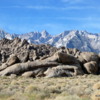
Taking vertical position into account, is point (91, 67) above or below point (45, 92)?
below

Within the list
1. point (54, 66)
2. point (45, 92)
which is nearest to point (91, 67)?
point (54, 66)

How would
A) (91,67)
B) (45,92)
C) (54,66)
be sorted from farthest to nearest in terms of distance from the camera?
(91,67) → (54,66) → (45,92)

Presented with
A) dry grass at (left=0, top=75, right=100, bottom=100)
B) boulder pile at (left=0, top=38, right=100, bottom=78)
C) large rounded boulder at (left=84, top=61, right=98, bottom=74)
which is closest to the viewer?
dry grass at (left=0, top=75, right=100, bottom=100)

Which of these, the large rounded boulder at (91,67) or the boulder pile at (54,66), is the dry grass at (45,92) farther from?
the large rounded boulder at (91,67)

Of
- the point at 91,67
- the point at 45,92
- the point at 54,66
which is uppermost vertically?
the point at 54,66

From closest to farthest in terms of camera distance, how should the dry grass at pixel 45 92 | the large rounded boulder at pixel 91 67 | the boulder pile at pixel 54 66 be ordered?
the dry grass at pixel 45 92
the boulder pile at pixel 54 66
the large rounded boulder at pixel 91 67

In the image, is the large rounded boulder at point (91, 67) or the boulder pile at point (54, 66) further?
the large rounded boulder at point (91, 67)

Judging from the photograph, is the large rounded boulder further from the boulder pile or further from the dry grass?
the dry grass

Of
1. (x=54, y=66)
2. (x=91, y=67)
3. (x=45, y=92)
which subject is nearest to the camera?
(x=45, y=92)

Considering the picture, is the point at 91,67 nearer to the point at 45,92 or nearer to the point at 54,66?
the point at 54,66

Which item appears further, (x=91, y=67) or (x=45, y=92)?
(x=91, y=67)

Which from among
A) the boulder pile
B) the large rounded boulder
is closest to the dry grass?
the boulder pile

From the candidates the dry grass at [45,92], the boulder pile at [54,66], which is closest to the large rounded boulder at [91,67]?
the boulder pile at [54,66]

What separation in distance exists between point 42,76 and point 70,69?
6282 mm
